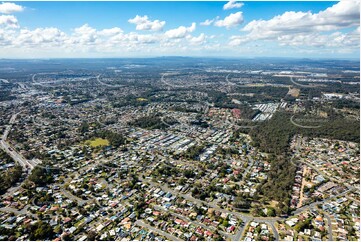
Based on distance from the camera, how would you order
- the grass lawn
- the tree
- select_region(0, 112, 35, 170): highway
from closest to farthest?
the tree, select_region(0, 112, 35, 170): highway, the grass lawn

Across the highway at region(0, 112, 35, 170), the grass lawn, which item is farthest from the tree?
the grass lawn

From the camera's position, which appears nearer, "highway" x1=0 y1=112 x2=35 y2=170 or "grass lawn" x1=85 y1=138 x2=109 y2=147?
"highway" x1=0 y1=112 x2=35 y2=170

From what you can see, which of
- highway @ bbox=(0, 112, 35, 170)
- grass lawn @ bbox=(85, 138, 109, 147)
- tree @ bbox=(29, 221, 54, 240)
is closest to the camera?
tree @ bbox=(29, 221, 54, 240)

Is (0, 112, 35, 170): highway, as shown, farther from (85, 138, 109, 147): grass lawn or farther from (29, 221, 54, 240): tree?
(29, 221, 54, 240): tree

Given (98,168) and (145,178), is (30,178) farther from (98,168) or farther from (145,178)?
(145,178)

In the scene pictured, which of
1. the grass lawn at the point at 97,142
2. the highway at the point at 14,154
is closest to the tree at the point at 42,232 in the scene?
the highway at the point at 14,154

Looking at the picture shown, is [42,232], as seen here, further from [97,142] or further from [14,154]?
[97,142]

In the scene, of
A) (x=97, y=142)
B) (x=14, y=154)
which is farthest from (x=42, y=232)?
(x=97, y=142)

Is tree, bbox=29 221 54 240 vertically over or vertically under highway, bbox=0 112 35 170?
under

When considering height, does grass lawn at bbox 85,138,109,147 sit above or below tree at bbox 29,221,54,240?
above

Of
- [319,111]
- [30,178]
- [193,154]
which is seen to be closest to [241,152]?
[193,154]

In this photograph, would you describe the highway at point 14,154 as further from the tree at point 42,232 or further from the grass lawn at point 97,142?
the tree at point 42,232
